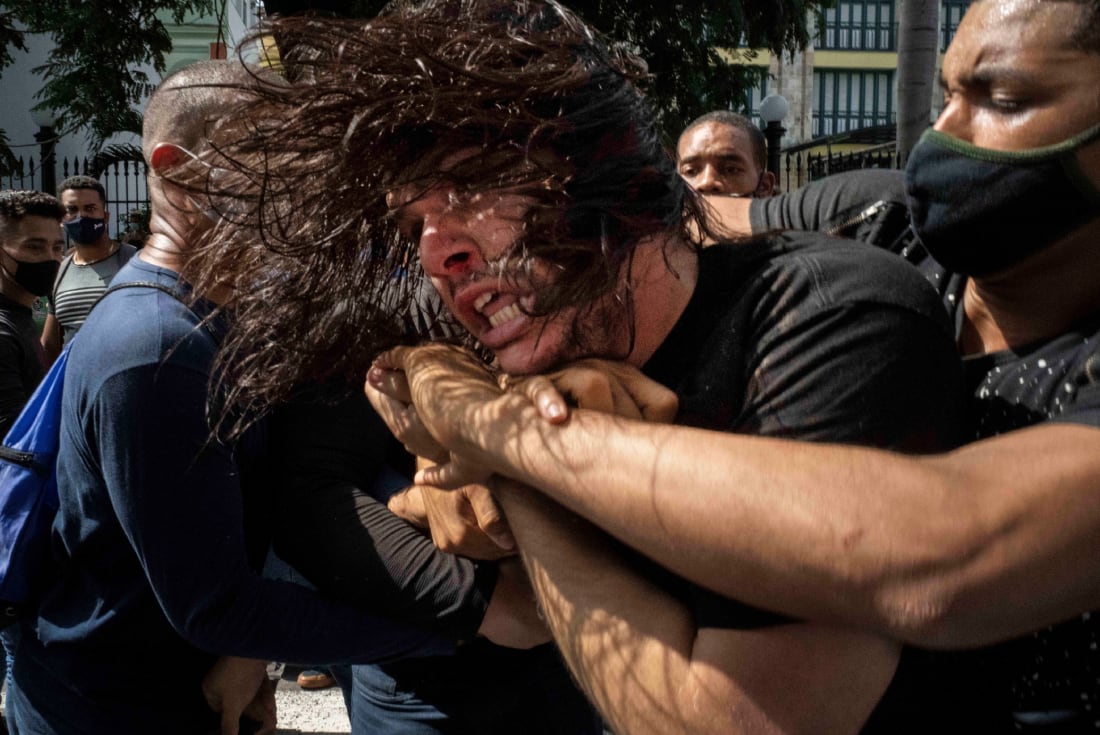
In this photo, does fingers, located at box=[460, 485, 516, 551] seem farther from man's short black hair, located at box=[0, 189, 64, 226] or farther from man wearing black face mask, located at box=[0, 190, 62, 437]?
man's short black hair, located at box=[0, 189, 64, 226]

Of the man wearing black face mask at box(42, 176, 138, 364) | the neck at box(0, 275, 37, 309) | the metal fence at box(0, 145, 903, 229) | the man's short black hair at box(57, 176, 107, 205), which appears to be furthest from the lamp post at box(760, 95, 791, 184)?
the neck at box(0, 275, 37, 309)

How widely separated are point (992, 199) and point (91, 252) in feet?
22.7

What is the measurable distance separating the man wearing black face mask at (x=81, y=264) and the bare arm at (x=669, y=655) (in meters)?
5.88

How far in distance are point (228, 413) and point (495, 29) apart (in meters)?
0.85

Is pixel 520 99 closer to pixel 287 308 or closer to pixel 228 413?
pixel 287 308

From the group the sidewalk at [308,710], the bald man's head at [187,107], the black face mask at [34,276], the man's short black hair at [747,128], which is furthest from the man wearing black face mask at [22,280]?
the man's short black hair at [747,128]

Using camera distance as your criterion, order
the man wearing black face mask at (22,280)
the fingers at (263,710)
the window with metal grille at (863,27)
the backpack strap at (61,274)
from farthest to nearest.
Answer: the window with metal grille at (863,27)
the backpack strap at (61,274)
the man wearing black face mask at (22,280)
the fingers at (263,710)

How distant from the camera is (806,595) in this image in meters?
1.14

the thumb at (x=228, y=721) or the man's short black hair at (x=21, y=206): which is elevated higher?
the man's short black hair at (x=21, y=206)

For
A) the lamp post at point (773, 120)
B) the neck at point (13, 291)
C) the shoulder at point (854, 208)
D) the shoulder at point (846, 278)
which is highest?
the shoulder at point (846, 278)

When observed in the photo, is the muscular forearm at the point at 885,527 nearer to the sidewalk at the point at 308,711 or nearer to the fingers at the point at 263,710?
the fingers at the point at 263,710

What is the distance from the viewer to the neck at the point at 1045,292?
1.42 m

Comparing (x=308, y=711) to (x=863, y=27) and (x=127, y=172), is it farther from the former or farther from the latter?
(x=863, y=27)

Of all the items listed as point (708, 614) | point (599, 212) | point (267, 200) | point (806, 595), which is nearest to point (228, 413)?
point (267, 200)
